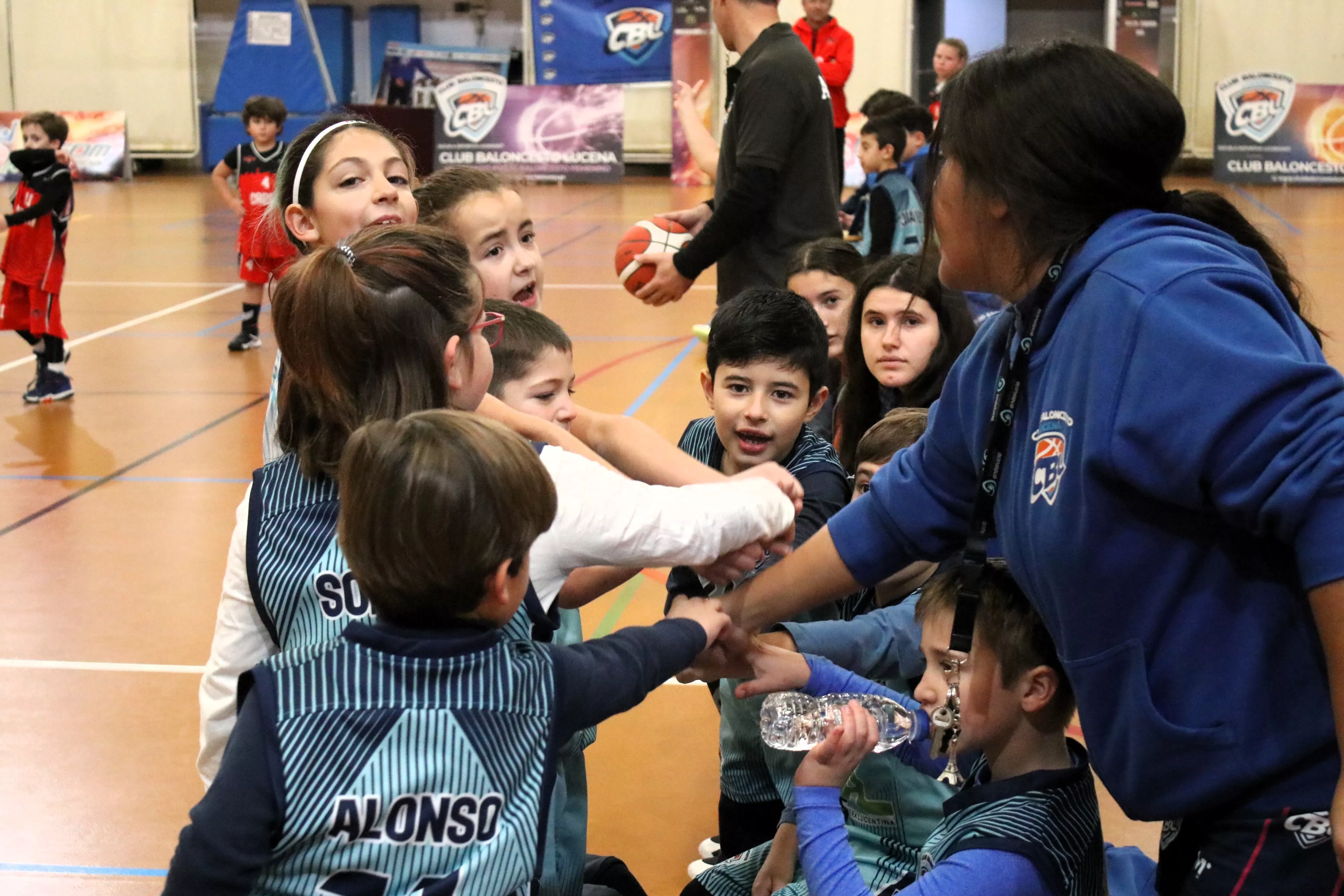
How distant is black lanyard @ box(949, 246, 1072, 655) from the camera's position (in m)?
1.49

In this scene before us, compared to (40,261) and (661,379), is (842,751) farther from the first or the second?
(40,261)

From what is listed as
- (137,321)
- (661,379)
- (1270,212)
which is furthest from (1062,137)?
(1270,212)

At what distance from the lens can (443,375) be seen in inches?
69.2

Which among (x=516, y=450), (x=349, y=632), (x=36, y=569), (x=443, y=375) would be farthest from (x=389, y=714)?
(x=36, y=569)

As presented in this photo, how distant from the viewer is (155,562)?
16.3 ft

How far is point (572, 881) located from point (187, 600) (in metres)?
2.85

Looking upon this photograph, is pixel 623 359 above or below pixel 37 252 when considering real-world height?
below

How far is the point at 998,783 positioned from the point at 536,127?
1692 centimetres

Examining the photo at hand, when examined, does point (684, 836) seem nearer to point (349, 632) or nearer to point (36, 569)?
point (349, 632)

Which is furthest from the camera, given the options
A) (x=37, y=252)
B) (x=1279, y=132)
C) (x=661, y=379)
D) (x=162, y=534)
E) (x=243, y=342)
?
(x=1279, y=132)

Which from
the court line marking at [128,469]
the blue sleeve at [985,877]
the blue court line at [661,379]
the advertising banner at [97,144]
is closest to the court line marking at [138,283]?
the court line marking at [128,469]

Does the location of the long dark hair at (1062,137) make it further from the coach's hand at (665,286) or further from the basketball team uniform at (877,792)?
the coach's hand at (665,286)

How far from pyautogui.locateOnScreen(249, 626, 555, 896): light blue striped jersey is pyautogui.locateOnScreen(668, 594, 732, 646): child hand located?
0.42 m

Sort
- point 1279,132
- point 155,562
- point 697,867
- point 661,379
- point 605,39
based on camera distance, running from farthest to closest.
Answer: point 605,39 < point 1279,132 < point 661,379 < point 155,562 < point 697,867
